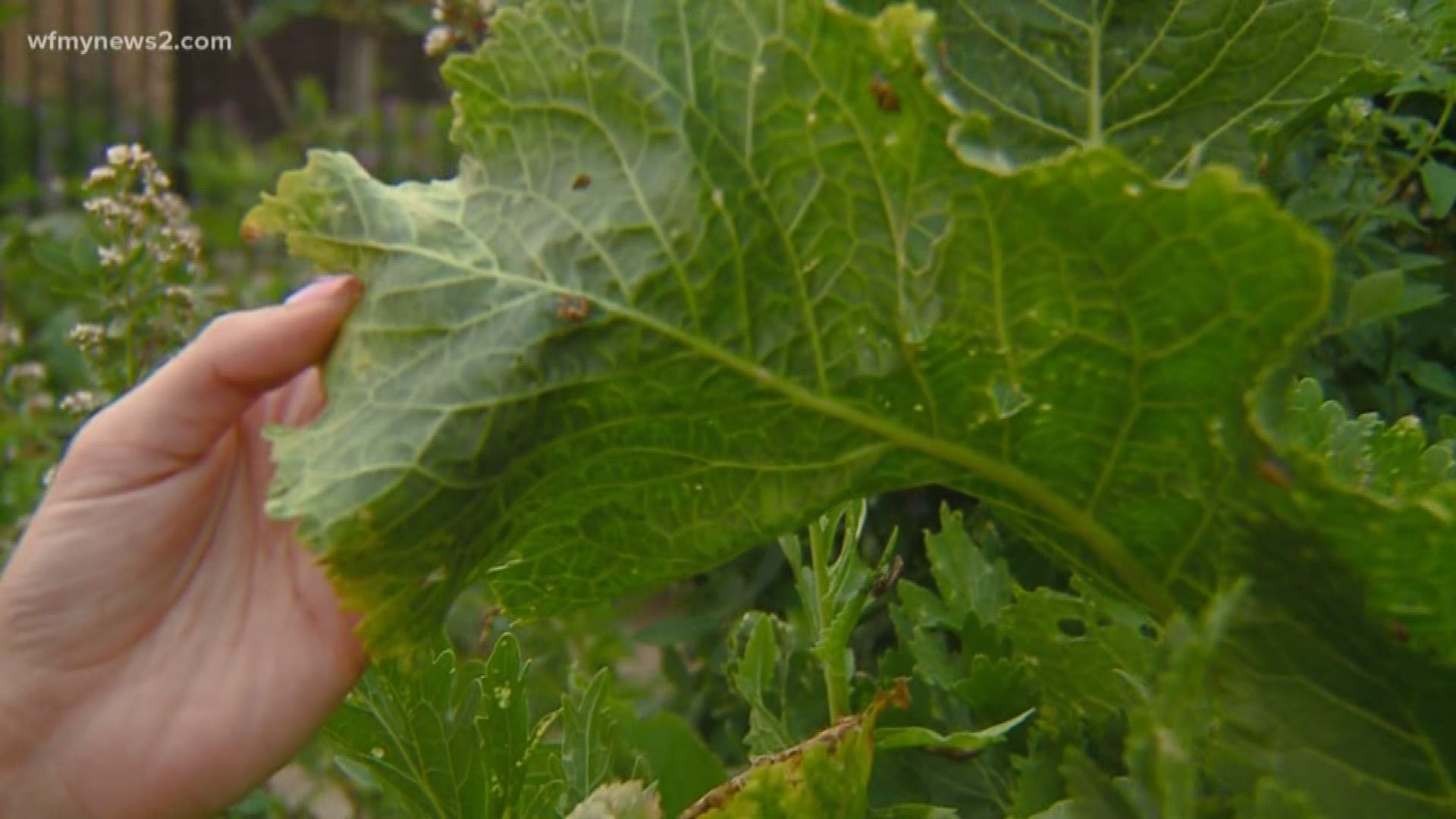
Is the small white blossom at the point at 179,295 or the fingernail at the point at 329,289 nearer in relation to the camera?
the fingernail at the point at 329,289

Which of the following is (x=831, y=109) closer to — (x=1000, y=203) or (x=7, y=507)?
(x=1000, y=203)

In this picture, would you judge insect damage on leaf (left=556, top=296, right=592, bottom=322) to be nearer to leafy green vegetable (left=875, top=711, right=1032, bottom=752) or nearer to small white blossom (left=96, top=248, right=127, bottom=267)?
leafy green vegetable (left=875, top=711, right=1032, bottom=752)

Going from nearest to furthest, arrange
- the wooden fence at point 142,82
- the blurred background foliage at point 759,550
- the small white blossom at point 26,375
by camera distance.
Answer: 1. the blurred background foliage at point 759,550
2. the small white blossom at point 26,375
3. the wooden fence at point 142,82

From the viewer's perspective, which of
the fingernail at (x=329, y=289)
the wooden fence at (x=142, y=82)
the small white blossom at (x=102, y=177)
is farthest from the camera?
the wooden fence at (x=142, y=82)

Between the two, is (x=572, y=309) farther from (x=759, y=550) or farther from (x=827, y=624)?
(x=759, y=550)

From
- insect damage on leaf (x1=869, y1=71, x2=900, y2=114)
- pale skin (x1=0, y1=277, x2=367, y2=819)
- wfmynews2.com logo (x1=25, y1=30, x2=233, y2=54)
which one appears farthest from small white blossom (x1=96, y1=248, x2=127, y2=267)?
wfmynews2.com logo (x1=25, y1=30, x2=233, y2=54)

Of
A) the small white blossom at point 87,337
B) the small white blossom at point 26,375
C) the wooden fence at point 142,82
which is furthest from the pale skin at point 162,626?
the wooden fence at point 142,82

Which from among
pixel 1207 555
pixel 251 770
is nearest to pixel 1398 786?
pixel 1207 555

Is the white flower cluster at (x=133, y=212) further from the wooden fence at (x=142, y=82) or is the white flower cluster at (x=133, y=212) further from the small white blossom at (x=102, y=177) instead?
the wooden fence at (x=142, y=82)
